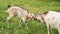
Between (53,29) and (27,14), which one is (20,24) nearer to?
(27,14)

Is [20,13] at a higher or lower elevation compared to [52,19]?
higher

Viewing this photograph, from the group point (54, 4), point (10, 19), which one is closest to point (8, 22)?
point (10, 19)

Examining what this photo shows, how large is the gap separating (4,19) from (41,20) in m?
1.90

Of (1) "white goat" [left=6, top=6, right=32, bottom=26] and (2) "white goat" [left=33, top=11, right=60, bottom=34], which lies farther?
(1) "white goat" [left=6, top=6, right=32, bottom=26]

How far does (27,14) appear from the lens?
8508 millimetres

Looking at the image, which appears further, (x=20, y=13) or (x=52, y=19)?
(x=20, y=13)

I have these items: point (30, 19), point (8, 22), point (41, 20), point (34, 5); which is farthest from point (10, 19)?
point (34, 5)

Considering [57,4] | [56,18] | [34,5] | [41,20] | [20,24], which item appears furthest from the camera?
[57,4]

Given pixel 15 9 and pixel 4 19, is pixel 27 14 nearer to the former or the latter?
pixel 15 9

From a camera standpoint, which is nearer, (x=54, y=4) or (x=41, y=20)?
(x=41, y=20)

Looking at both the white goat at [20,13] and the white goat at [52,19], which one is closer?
the white goat at [52,19]

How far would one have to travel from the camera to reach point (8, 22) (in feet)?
29.0

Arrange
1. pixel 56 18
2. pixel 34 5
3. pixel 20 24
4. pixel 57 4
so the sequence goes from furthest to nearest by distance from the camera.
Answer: pixel 57 4 < pixel 34 5 < pixel 20 24 < pixel 56 18

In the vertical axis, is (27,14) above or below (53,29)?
above
